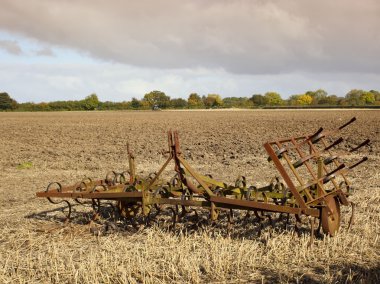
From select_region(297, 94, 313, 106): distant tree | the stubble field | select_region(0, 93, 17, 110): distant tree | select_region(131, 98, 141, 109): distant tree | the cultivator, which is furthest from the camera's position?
select_region(297, 94, 313, 106): distant tree

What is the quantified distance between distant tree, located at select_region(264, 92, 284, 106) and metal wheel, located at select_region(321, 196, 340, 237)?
103417 millimetres

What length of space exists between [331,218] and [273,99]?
379 feet

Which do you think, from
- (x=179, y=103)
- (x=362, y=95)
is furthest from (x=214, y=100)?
(x=362, y=95)

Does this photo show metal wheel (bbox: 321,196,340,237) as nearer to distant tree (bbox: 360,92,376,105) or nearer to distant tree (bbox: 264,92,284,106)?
distant tree (bbox: 264,92,284,106)

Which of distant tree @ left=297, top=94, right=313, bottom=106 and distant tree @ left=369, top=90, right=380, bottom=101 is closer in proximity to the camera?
distant tree @ left=369, top=90, right=380, bottom=101

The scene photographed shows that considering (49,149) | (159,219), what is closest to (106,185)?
(159,219)

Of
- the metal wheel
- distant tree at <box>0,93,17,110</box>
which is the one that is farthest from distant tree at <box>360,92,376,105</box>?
the metal wheel

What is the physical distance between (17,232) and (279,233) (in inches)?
153

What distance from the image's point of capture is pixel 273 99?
11888cm

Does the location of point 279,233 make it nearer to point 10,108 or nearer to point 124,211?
point 124,211

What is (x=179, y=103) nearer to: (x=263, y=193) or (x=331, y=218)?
(x=263, y=193)

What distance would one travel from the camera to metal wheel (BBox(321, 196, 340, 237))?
5641 mm

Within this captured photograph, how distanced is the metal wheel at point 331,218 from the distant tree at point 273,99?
10342cm

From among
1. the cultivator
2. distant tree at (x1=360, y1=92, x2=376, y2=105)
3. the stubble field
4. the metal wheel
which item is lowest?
the stubble field
